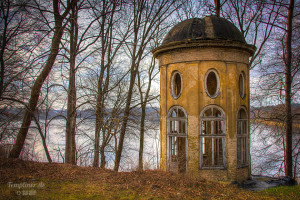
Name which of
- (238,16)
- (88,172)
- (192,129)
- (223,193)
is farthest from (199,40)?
(238,16)

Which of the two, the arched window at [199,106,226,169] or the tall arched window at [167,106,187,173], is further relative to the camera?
the tall arched window at [167,106,187,173]

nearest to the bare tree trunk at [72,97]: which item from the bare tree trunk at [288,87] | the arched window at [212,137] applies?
the arched window at [212,137]

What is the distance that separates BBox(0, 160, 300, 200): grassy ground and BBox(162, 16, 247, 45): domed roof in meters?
5.62

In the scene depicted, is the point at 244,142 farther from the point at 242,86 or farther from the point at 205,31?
the point at 205,31

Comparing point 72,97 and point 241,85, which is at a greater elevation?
point 241,85

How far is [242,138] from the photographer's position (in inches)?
451

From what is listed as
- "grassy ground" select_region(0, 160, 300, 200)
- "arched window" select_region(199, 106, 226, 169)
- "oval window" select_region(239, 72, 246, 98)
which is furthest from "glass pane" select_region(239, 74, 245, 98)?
"grassy ground" select_region(0, 160, 300, 200)

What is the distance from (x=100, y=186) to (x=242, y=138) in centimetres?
645

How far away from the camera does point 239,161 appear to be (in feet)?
37.1

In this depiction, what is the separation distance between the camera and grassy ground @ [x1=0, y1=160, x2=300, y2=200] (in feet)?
24.3

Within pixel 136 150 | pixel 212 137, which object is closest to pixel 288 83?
pixel 212 137

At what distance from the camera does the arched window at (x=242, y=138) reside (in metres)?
11.3

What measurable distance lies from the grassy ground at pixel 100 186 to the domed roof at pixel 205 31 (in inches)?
221

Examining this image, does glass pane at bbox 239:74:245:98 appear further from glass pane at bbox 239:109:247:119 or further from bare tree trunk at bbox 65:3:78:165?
bare tree trunk at bbox 65:3:78:165
